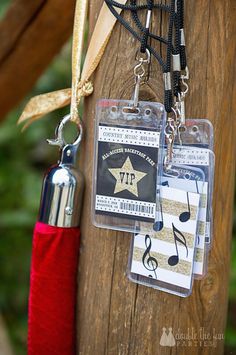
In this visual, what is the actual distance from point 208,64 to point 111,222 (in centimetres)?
36

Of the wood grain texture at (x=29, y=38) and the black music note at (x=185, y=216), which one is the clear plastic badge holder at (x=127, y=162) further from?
the wood grain texture at (x=29, y=38)

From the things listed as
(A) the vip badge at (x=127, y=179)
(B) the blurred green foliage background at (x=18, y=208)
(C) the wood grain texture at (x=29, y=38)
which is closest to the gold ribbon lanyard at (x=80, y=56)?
(A) the vip badge at (x=127, y=179)

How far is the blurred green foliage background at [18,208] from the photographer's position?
10.2 feet

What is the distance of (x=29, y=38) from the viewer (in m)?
1.93

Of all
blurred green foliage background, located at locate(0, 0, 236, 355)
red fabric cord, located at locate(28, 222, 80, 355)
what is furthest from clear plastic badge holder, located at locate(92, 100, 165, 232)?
blurred green foliage background, located at locate(0, 0, 236, 355)

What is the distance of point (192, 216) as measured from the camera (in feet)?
3.63

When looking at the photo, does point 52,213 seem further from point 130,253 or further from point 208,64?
point 208,64

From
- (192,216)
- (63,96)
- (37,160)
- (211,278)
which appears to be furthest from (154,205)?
(37,160)

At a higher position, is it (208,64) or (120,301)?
(208,64)

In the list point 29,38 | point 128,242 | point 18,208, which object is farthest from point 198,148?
point 18,208

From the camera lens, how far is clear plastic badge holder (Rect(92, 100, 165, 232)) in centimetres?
111

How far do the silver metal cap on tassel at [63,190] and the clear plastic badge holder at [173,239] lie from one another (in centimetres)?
15

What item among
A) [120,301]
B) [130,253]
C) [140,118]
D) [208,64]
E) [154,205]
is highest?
[208,64]

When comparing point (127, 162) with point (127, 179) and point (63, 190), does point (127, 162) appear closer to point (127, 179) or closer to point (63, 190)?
point (127, 179)
